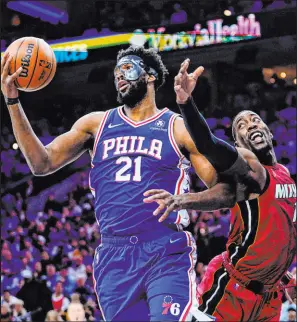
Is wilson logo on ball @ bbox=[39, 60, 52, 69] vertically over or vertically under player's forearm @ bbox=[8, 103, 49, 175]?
over

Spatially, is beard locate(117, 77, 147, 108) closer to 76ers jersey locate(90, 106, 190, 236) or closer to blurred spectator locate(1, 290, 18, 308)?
76ers jersey locate(90, 106, 190, 236)

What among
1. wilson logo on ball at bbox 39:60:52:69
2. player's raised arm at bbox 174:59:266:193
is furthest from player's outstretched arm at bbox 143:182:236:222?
wilson logo on ball at bbox 39:60:52:69

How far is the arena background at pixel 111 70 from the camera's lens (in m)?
14.8

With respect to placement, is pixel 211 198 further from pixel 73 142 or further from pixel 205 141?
pixel 73 142

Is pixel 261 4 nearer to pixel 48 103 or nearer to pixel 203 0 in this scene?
pixel 203 0

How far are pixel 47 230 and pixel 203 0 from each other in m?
5.58

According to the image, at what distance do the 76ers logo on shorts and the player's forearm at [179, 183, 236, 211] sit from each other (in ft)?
1.51

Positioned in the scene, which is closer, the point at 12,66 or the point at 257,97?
the point at 12,66

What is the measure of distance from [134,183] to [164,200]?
0.47 meters

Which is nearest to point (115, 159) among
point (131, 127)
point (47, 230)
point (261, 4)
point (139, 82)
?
point (131, 127)

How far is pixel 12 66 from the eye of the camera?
4.19m

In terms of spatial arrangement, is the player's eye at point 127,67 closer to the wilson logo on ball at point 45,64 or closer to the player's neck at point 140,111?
the player's neck at point 140,111

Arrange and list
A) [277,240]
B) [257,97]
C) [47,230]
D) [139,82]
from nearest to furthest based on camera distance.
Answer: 1. [139,82]
2. [277,240]
3. [47,230]
4. [257,97]

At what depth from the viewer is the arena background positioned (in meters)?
14.8
